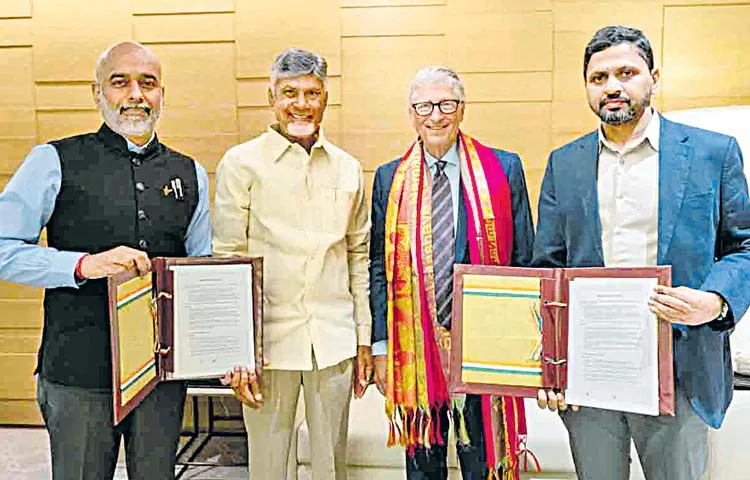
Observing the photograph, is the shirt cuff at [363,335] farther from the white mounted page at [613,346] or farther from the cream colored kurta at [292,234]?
the white mounted page at [613,346]

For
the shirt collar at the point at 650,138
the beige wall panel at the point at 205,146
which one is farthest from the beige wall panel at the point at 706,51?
the beige wall panel at the point at 205,146

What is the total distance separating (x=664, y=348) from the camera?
1709 mm

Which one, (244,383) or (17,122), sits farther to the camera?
(17,122)

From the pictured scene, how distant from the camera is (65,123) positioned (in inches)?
146

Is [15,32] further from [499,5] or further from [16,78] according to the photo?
[499,5]

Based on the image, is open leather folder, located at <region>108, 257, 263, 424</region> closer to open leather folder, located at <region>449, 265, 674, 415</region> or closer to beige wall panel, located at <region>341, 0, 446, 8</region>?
open leather folder, located at <region>449, 265, 674, 415</region>

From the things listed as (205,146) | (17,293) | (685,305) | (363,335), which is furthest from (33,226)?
(17,293)

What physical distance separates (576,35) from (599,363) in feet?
7.02

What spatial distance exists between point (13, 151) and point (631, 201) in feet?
10.5

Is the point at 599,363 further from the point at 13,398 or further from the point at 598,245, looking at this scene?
the point at 13,398

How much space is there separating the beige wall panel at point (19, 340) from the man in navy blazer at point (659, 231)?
2982mm

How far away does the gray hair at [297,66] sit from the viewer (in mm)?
2105

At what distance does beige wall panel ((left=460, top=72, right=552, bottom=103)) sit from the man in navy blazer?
170cm

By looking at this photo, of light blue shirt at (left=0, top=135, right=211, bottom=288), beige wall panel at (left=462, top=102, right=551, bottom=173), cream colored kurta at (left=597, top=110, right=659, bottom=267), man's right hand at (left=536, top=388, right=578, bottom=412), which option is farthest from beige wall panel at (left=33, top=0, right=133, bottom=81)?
man's right hand at (left=536, top=388, right=578, bottom=412)
